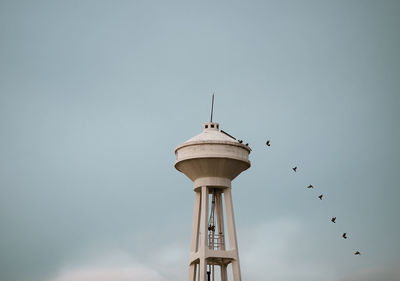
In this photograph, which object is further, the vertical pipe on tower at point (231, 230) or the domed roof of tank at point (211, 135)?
the domed roof of tank at point (211, 135)

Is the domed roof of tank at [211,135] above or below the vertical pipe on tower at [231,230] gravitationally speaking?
above

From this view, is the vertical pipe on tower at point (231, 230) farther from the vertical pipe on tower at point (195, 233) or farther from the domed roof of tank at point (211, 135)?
the domed roof of tank at point (211, 135)

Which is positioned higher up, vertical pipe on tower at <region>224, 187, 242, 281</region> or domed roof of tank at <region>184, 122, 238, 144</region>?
domed roof of tank at <region>184, 122, 238, 144</region>

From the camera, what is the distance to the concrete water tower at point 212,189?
50844 mm

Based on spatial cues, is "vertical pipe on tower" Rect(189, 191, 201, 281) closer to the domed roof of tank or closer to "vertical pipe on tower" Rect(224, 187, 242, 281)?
"vertical pipe on tower" Rect(224, 187, 242, 281)

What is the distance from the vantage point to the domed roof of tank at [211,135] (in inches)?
2040

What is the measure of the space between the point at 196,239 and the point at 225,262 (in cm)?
269

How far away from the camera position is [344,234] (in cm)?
4766

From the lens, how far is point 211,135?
5275 cm

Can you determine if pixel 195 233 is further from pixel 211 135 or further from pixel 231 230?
pixel 211 135

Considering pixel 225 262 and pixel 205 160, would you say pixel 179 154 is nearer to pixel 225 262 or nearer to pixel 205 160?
pixel 205 160

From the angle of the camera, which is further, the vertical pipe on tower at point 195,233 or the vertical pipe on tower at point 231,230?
the vertical pipe on tower at point 195,233

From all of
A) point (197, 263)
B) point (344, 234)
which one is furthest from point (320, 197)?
point (197, 263)

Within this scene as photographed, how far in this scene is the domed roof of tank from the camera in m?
51.8
